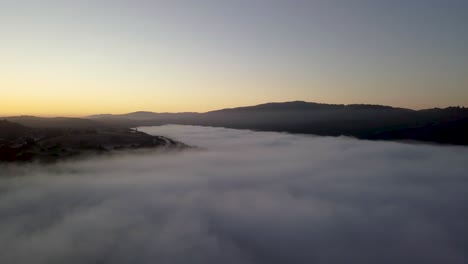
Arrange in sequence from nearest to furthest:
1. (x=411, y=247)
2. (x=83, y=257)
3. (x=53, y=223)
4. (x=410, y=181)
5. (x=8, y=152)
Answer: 1. (x=83, y=257)
2. (x=411, y=247)
3. (x=53, y=223)
4. (x=8, y=152)
5. (x=410, y=181)

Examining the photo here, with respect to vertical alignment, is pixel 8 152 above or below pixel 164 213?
above

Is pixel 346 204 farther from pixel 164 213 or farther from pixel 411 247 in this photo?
pixel 164 213

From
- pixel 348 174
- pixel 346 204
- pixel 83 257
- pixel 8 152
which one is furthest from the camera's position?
pixel 348 174

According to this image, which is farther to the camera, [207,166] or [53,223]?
[207,166]

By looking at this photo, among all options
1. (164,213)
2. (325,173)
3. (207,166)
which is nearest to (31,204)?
(164,213)

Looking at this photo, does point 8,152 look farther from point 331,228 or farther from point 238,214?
point 331,228

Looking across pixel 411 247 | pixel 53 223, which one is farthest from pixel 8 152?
pixel 411 247

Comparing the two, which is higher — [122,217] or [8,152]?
[8,152]

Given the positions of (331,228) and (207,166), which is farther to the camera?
(207,166)

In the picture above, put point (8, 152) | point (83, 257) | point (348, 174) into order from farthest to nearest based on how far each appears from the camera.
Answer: point (348, 174) < point (8, 152) < point (83, 257)
